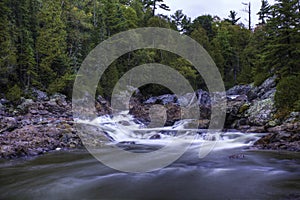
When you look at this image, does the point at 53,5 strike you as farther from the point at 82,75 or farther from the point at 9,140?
the point at 9,140

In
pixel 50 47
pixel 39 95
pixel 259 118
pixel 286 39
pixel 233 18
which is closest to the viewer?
pixel 259 118

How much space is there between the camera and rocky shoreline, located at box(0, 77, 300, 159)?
Result: 7834 mm

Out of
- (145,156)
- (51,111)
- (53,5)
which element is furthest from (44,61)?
(145,156)

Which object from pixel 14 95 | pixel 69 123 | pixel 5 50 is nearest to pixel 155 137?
pixel 69 123

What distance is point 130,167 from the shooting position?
6.01 metres

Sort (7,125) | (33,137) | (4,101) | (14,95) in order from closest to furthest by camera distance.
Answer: (33,137)
(7,125)
(4,101)
(14,95)

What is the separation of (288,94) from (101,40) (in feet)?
62.7

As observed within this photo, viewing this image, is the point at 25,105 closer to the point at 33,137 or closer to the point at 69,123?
the point at 69,123

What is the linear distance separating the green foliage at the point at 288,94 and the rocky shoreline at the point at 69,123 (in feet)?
1.69

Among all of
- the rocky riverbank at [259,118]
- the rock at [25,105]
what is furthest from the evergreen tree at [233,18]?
the rock at [25,105]

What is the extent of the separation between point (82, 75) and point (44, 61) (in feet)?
11.0

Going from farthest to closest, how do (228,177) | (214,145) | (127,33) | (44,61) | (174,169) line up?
(127,33) → (44,61) → (214,145) → (174,169) → (228,177)

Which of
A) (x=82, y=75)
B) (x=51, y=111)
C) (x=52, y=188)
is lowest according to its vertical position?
(x=52, y=188)

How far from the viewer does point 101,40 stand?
25453 mm
